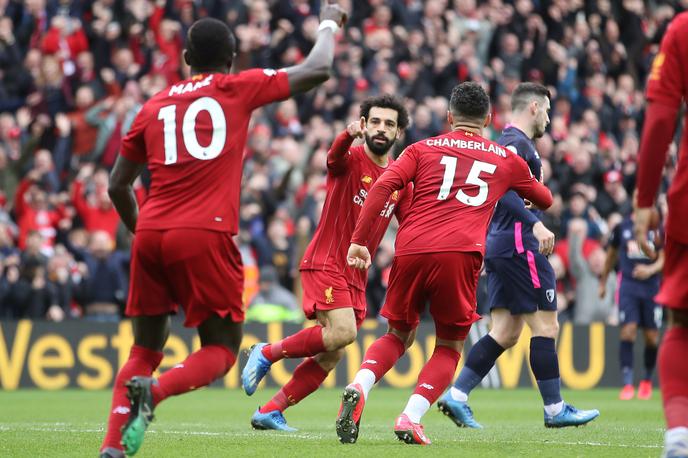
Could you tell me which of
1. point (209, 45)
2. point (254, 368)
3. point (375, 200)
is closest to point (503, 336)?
point (254, 368)

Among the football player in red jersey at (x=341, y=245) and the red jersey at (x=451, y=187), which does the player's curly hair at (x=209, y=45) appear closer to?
the red jersey at (x=451, y=187)

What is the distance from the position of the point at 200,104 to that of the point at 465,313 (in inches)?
105

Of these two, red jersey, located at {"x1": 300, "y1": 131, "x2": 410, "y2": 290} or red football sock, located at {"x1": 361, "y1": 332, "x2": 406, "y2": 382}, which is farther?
red jersey, located at {"x1": 300, "y1": 131, "x2": 410, "y2": 290}

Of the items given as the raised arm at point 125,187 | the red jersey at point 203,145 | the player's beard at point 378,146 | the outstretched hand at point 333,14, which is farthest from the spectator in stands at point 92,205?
the red jersey at point 203,145

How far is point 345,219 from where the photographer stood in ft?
30.7

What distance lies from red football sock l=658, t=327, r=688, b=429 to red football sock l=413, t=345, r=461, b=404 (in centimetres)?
265

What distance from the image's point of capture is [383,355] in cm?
853

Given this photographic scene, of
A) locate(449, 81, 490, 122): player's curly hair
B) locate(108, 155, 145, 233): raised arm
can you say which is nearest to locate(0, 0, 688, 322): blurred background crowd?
locate(449, 81, 490, 122): player's curly hair

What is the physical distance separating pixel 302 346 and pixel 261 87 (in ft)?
10.1

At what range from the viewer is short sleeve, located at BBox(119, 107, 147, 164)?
6.61 metres

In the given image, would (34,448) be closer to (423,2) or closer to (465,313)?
(465,313)

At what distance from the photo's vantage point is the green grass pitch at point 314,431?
7.78 m

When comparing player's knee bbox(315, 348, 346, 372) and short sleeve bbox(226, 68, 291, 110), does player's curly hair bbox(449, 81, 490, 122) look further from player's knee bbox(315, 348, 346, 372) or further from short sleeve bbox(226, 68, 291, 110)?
short sleeve bbox(226, 68, 291, 110)

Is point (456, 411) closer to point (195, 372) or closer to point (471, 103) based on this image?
point (471, 103)
